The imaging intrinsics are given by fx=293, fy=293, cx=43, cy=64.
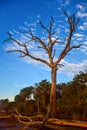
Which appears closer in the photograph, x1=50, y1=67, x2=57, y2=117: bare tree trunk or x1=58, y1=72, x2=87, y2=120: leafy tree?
x1=58, y1=72, x2=87, y2=120: leafy tree

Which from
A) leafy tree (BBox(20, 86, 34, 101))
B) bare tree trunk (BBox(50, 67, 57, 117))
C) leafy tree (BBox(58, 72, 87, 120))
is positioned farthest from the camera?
leafy tree (BBox(20, 86, 34, 101))

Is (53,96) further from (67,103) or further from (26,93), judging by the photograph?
(26,93)

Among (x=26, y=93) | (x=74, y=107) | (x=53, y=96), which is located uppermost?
(x=26, y=93)

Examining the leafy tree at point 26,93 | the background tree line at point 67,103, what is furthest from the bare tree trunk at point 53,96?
the leafy tree at point 26,93

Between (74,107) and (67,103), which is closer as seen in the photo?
(74,107)

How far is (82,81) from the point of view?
85.5ft

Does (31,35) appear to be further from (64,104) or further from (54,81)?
(64,104)

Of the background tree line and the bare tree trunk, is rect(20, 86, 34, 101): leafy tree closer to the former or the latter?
Result: the background tree line

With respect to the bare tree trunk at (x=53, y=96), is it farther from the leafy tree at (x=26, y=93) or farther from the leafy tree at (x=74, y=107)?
the leafy tree at (x=26, y=93)

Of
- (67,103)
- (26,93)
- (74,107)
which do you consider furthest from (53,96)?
(26,93)

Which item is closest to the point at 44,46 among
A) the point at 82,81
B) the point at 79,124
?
Answer: the point at 82,81

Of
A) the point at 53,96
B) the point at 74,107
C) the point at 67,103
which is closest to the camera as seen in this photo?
the point at 74,107

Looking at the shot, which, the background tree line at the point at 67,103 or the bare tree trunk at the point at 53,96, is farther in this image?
the bare tree trunk at the point at 53,96

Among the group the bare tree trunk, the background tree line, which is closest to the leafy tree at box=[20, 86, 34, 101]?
the background tree line
